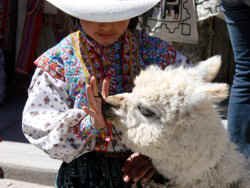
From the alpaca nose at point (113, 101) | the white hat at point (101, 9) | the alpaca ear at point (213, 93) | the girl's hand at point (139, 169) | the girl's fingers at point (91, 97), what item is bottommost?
the girl's hand at point (139, 169)

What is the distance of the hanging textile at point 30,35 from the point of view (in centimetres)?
496

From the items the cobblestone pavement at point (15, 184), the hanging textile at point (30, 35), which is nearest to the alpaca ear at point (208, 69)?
the cobblestone pavement at point (15, 184)

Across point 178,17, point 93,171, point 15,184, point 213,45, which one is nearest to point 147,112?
point 93,171

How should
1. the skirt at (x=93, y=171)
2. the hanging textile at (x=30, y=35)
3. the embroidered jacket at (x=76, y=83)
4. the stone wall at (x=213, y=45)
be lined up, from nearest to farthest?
the embroidered jacket at (x=76, y=83) → the skirt at (x=93, y=171) → the stone wall at (x=213, y=45) → the hanging textile at (x=30, y=35)

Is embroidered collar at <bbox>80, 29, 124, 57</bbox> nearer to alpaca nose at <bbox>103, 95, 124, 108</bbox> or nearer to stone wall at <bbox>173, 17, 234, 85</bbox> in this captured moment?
Result: alpaca nose at <bbox>103, 95, 124, 108</bbox>

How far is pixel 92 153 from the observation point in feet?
5.63

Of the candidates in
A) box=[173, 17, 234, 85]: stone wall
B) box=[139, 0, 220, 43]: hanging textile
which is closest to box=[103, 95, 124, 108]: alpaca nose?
box=[139, 0, 220, 43]: hanging textile

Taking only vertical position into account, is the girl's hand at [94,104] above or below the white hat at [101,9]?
below

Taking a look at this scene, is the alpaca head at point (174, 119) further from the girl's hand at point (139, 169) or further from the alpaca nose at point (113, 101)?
the girl's hand at point (139, 169)

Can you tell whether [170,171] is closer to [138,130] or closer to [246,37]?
[138,130]

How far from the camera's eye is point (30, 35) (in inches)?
200

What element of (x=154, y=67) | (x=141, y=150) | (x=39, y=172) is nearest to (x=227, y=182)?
(x=141, y=150)

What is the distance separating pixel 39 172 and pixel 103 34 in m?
2.09

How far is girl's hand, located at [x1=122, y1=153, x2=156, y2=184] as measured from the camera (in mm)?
1577
